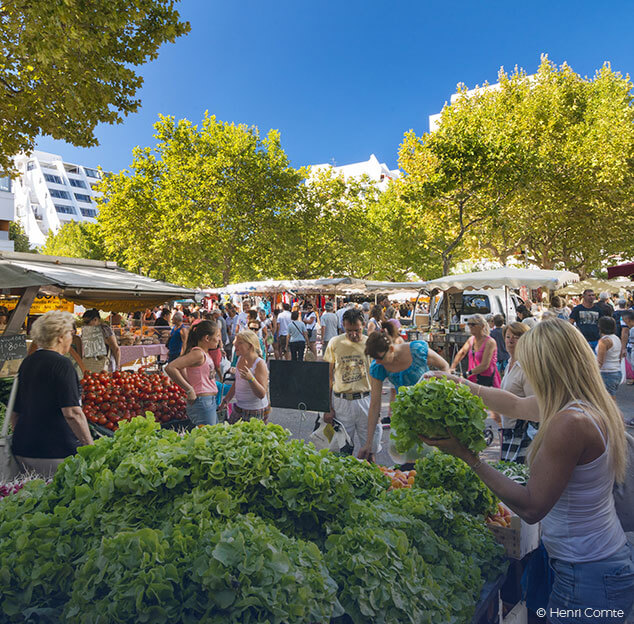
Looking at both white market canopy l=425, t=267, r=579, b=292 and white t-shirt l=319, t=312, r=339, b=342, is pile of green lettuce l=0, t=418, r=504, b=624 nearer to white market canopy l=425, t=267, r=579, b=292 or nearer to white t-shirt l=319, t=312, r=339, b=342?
white t-shirt l=319, t=312, r=339, b=342

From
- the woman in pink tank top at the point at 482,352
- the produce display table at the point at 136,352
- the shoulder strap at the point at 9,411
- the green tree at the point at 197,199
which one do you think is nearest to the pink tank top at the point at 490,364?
the woman in pink tank top at the point at 482,352

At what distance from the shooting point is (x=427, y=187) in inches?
703

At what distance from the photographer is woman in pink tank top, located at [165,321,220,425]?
5094 millimetres

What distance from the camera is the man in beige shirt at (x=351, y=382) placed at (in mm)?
4992

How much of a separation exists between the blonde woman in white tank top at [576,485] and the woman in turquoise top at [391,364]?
2578 mm

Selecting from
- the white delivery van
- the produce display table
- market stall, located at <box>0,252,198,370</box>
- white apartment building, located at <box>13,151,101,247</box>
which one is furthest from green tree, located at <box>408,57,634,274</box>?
white apartment building, located at <box>13,151,101,247</box>

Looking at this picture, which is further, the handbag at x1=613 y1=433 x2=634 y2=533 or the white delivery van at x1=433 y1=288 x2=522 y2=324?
the white delivery van at x1=433 y1=288 x2=522 y2=324

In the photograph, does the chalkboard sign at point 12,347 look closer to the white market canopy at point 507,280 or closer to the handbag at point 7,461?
the handbag at point 7,461

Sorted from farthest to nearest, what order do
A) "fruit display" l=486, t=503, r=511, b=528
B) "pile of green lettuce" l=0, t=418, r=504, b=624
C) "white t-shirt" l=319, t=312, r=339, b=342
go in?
"white t-shirt" l=319, t=312, r=339, b=342, "fruit display" l=486, t=503, r=511, b=528, "pile of green lettuce" l=0, t=418, r=504, b=624

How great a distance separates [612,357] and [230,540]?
23.0ft

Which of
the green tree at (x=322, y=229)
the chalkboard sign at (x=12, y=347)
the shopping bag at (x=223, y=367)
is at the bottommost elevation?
the shopping bag at (x=223, y=367)

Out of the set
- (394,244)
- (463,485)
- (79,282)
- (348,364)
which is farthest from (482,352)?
(394,244)

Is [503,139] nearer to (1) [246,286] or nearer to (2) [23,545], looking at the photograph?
(1) [246,286]

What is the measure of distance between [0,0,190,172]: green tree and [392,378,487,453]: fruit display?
21.2ft
